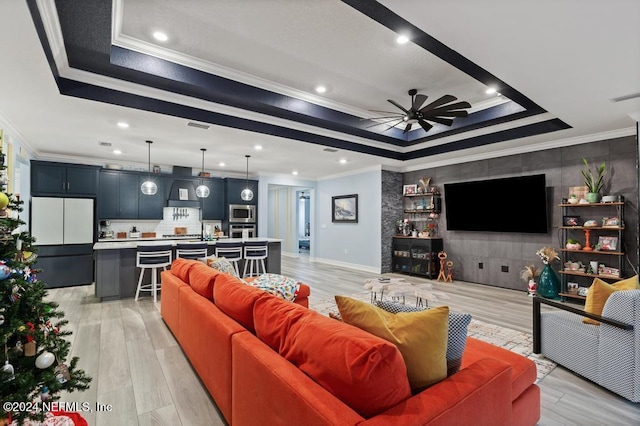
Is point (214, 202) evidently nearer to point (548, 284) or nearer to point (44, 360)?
point (44, 360)

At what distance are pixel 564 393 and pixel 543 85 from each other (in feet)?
9.42

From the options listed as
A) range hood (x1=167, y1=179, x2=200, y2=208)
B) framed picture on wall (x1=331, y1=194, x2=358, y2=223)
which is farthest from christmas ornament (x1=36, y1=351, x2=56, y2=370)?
framed picture on wall (x1=331, y1=194, x2=358, y2=223)

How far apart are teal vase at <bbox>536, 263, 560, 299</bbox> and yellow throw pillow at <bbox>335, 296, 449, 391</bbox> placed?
4876 mm

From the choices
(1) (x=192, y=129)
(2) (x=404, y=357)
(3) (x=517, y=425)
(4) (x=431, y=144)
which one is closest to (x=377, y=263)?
(4) (x=431, y=144)

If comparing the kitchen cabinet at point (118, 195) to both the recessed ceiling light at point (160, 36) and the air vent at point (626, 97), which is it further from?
the air vent at point (626, 97)

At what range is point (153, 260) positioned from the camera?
16.1ft

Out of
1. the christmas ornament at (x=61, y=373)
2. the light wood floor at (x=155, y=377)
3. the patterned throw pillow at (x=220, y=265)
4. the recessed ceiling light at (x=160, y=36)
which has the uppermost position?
the recessed ceiling light at (x=160, y=36)

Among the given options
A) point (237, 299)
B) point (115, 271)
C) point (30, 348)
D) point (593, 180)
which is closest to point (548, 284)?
point (593, 180)

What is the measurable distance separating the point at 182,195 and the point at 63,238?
2421mm

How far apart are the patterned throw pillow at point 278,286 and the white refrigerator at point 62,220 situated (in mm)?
4890

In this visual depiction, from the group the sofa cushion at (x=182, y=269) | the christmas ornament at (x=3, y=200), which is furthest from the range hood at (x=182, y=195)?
the christmas ornament at (x=3, y=200)

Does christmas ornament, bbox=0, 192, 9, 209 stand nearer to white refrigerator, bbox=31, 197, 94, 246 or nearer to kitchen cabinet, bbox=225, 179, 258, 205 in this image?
white refrigerator, bbox=31, 197, 94, 246

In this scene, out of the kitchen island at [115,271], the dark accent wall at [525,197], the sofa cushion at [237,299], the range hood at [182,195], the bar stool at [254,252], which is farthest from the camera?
the range hood at [182,195]

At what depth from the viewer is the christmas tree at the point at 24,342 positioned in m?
1.29
